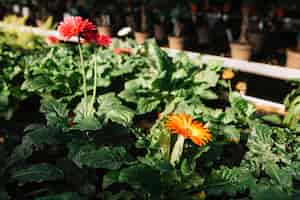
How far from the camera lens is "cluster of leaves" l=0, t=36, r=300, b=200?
147cm

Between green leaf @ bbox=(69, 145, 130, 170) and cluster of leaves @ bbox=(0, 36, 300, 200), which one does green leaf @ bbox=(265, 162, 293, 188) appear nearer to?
cluster of leaves @ bbox=(0, 36, 300, 200)

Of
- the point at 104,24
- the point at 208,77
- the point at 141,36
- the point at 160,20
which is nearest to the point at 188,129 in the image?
the point at 208,77

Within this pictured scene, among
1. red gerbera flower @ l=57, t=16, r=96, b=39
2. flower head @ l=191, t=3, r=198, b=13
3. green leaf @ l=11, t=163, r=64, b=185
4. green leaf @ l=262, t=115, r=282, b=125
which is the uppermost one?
red gerbera flower @ l=57, t=16, r=96, b=39

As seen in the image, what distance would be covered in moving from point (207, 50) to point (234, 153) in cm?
317

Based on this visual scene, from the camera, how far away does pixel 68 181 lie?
1619 mm

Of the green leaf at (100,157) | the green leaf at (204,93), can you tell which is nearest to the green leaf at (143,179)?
the green leaf at (100,157)

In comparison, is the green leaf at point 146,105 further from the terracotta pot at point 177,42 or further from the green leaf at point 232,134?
the terracotta pot at point 177,42

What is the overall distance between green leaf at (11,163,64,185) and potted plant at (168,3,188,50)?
3534 millimetres

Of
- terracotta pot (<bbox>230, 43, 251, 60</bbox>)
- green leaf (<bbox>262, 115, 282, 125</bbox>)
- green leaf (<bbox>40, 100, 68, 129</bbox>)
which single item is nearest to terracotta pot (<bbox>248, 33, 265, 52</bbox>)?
terracotta pot (<bbox>230, 43, 251, 60</bbox>)

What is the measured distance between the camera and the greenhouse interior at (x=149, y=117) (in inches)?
59.0

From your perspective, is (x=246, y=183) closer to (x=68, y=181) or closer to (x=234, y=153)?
(x=234, y=153)

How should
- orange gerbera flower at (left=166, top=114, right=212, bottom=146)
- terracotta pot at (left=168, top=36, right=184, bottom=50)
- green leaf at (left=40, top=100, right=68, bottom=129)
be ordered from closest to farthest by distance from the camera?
orange gerbera flower at (left=166, top=114, right=212, bottom=146)
green leaf at (left=40, top=100, right=68, bottom=129)
terracotta pot at (left=168, top=36, right=184, bottom=50)

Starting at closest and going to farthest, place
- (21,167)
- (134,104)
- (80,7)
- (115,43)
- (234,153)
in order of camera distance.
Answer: (21,167) → (234,153) → (134,104) → (115,43) → (80,7)

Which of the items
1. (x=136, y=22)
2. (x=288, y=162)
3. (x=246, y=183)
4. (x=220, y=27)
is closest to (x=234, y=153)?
(x=288, y=162)
